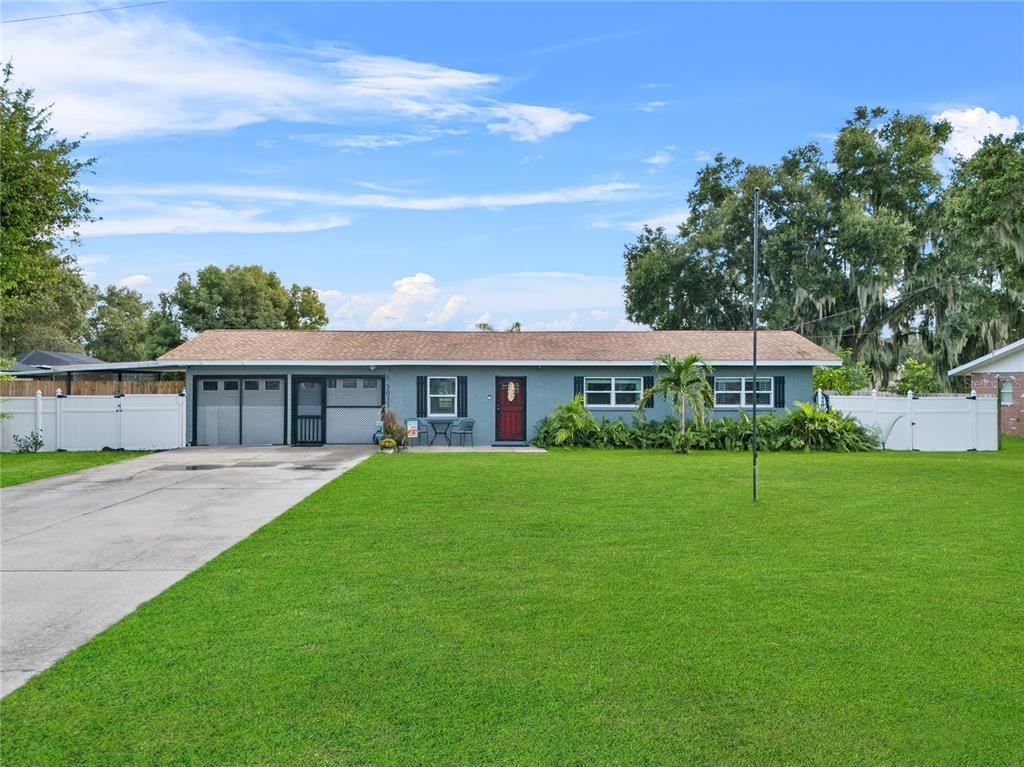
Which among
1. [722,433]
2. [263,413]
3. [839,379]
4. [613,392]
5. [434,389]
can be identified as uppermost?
[839,379]

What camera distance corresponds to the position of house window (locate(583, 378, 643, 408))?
20812 mm

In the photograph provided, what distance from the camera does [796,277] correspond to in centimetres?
3191

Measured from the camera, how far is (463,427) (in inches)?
803

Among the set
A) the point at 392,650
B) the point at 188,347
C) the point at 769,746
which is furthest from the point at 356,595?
the point at 188,347

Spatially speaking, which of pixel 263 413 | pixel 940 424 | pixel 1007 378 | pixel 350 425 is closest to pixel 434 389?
pixel 350 425

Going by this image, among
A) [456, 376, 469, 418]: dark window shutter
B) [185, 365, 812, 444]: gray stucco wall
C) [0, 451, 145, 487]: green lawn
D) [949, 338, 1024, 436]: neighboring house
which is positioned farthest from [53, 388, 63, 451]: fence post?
[949, 338, 1024, 436]: neighboring house

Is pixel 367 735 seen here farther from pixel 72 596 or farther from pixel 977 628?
pixel 977 628

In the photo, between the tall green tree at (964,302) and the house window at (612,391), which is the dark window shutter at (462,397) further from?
the tall green tree at (964,302)

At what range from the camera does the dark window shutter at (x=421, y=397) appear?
813 inches

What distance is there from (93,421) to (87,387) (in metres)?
2.54

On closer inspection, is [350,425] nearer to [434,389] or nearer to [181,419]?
[434,389]

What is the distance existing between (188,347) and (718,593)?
18577mm

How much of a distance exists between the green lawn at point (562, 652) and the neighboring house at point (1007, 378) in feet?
61.2

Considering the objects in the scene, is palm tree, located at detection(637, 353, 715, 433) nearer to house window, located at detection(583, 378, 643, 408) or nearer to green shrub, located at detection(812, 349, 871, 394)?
house window, located at detection(583, 378, 643, 408)
